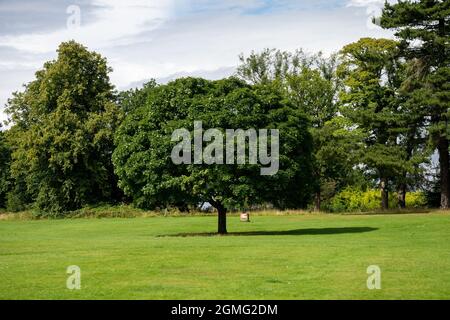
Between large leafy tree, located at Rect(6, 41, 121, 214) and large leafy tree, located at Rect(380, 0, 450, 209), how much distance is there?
30088mm

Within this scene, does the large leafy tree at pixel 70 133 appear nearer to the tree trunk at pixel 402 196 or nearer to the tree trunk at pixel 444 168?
the tree trunk at pixel 402 196

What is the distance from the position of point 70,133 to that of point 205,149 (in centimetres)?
3775

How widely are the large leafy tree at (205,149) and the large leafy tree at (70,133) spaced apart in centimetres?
3157

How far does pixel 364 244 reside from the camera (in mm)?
30203

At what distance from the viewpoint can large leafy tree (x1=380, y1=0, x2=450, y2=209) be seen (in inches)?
2266

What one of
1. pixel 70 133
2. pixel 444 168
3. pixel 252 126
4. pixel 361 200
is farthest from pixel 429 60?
Answer: pixel 70 133

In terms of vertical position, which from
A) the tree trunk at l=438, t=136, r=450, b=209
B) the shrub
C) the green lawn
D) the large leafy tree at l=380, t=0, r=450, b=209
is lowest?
the green lawn

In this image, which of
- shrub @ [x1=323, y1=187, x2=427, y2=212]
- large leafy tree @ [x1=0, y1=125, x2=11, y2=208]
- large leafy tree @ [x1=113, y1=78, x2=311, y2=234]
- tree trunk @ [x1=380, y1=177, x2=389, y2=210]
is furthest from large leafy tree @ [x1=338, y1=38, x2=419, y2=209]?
large leafy tree @ [x1=0, y1=125, x2=11, y2=208]

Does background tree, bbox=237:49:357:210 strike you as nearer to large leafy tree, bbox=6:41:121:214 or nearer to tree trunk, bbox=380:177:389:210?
tree trunk, bbox=380:177:389:210

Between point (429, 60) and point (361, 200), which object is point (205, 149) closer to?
point (429, 60)

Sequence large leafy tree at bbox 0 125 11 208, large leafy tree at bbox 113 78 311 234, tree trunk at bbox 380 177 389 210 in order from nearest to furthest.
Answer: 1. large leafy tree at bbox 113 78 311 234
2. tree trunk at bbox 380 177 389 210
3. large leafy tree at bbox 0 125 11 208

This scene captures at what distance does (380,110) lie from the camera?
232ft

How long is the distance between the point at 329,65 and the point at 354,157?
27030 millimetres

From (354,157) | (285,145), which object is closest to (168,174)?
(285,145)
